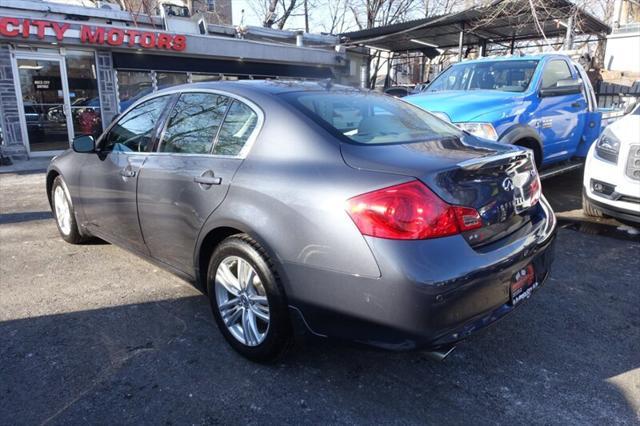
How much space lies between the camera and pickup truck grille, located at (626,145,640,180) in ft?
16.3

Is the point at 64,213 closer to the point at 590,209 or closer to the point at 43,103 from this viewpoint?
the point at 590,209

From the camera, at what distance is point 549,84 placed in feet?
20.9

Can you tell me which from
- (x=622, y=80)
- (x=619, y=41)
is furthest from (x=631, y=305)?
(x=619, y=41)

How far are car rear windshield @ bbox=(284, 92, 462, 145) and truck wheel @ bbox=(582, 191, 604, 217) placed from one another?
3.08 meters

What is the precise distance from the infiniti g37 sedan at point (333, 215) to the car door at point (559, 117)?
3399 mm

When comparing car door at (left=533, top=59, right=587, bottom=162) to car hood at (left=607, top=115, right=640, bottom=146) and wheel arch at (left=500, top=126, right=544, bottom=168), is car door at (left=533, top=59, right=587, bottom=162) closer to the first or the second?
wheel arch at (left=500, top=126, right=544, bottom=168)

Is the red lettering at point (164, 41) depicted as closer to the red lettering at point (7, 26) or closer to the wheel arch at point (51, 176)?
the red lettering at point (7, 26)

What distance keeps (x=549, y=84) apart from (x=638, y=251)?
2678mm

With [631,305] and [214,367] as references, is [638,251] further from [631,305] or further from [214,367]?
[214,367]

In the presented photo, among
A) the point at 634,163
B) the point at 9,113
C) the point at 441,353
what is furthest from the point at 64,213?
the point at 9,113

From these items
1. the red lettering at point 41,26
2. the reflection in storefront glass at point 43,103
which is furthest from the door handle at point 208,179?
the reflection in storefront glass at point 43,103

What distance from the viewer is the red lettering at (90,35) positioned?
11695 mm

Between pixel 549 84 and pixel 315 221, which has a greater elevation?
pixel 549 84

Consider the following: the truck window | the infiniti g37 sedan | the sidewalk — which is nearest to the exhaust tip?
the infiniti g37 sedan
